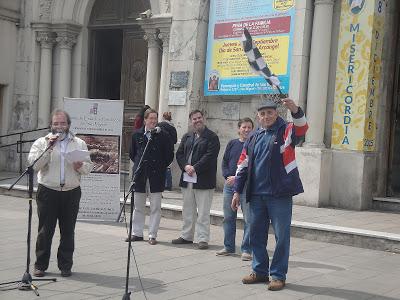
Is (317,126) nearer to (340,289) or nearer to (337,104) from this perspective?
(337,104)

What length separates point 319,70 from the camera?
1163 centimetres

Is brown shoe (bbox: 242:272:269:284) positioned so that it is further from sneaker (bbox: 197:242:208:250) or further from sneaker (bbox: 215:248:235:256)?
sneaker (bbox: 197:242:208:250)

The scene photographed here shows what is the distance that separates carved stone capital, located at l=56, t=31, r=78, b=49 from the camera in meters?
16.3

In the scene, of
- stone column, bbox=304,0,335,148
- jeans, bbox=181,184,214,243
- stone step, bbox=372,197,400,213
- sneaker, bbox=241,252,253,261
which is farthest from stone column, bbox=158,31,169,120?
sneaker, bbox=241,252,253,261

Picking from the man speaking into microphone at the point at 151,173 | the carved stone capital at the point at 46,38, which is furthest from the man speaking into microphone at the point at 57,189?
the carved stone capital at the point at 46,38

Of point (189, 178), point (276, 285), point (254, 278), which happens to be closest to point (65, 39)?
point (189, 178)

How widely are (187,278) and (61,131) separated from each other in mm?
2073

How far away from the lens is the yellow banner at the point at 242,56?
39.6 feet

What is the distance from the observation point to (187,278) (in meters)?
6.43

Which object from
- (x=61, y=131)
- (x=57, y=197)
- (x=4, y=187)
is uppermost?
(x=61, y=131)

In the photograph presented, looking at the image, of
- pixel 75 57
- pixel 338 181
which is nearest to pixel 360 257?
pixel 338 181

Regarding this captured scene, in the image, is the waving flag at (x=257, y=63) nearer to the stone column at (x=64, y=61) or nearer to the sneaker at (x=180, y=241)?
the sneaker at (x=180, y=241)

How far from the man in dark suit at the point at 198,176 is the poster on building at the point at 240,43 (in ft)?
13.8

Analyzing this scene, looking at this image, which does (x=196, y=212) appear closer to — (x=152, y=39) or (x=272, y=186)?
(x=272, y=186)
